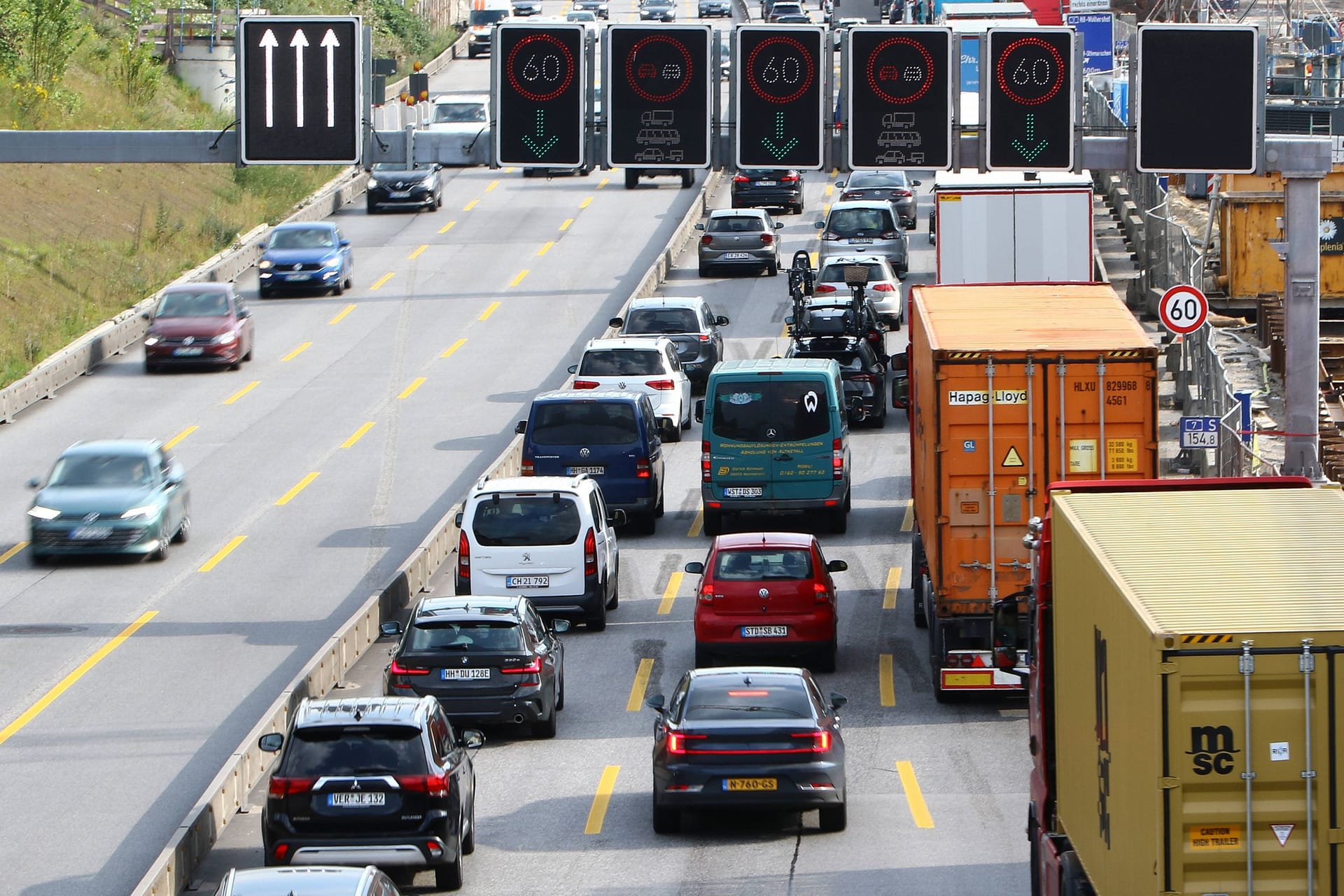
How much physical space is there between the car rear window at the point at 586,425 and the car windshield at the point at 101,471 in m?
5.31

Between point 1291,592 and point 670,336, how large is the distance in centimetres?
3003

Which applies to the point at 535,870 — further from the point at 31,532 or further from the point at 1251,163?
the point at 31,532

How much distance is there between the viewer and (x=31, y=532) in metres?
28.7

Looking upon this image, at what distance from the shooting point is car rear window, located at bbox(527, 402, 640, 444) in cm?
3045

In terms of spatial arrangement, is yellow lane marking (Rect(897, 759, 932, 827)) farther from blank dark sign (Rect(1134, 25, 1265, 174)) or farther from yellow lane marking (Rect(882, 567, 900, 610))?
blank dark sign (Rect(1134, 25, 1265, 174))

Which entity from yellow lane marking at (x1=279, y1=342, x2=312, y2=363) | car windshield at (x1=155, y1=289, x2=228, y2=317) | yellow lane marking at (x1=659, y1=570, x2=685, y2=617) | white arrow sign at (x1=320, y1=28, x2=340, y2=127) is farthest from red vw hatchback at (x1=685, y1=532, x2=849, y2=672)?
yellow lane marking at (x1=279, y1=342, x2=312, y2=363)

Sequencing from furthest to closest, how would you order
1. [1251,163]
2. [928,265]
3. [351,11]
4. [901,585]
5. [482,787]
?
[351,11], [928,265], [901,585], [1251,163], [482,787]

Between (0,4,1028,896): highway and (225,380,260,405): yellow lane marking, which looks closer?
(0,4,1028,896): highway

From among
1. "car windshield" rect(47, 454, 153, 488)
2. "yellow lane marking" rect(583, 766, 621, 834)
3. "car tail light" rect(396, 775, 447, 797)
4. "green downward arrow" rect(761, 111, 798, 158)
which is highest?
"green downward arrow" rect(761, 111, 798, 158)

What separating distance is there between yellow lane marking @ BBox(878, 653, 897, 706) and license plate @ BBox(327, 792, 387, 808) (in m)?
7.88

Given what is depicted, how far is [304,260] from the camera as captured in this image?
163ft

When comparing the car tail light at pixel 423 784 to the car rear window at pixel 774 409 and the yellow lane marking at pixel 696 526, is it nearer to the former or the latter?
the car rear window at pixel 774 409

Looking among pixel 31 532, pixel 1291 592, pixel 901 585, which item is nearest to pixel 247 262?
pixel 31 532

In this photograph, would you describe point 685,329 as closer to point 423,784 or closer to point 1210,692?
point 423,784
